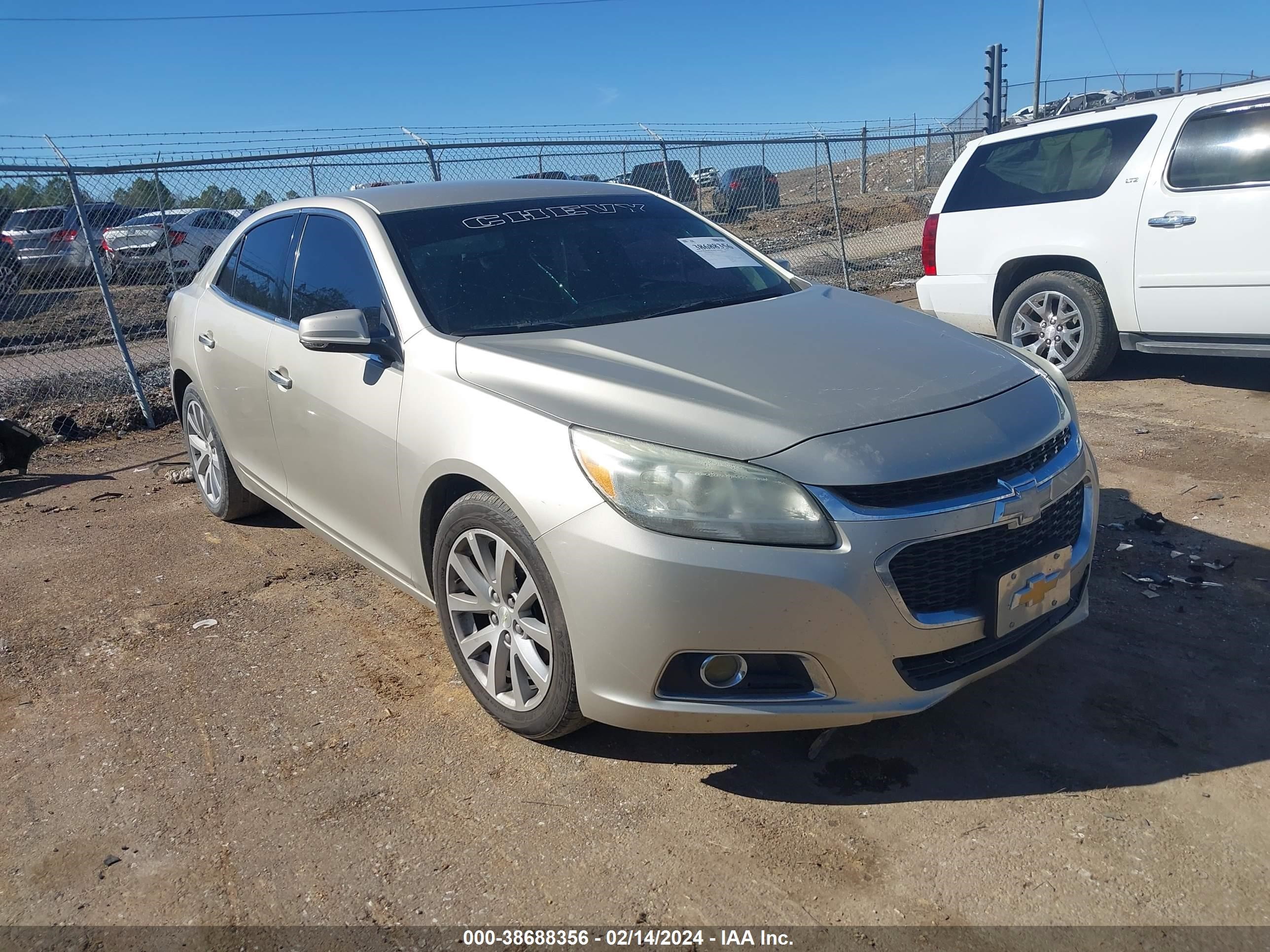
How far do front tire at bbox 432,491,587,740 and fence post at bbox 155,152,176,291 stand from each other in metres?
6.67

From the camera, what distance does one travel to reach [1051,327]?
736cm

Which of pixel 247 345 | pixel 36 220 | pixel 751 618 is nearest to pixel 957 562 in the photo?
pixel 751 618

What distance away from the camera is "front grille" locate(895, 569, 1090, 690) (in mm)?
2645

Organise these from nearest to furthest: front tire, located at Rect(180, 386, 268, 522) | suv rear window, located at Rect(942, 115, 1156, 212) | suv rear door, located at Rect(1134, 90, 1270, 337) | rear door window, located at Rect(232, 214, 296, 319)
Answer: rear door window, located at Rect(232, 214, 296, 319)
front tire, located at Rect(180, 386, 268, 522)
suv rear door, located at Rect(1134, 90, 1270, 337)
suv rear window, located at Rect(942, 115, 1156, 212)

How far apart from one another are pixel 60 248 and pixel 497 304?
20.5 ft

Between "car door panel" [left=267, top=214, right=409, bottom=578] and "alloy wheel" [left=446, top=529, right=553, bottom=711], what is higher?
"car door panel" [left=267, top=214, right=409, bottom=578]

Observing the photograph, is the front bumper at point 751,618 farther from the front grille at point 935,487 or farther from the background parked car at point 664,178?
the background parked car at point 664,178

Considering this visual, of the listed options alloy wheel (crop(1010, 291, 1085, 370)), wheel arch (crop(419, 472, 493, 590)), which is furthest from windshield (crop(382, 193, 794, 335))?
alloy wheel (crop(1010, 291, 1085, 370))

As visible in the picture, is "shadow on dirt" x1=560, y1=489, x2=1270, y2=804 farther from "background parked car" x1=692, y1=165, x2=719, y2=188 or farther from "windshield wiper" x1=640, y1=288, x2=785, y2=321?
"background parked car" x1=692, y1=165, x2=719, y2=188

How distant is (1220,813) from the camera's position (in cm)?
260

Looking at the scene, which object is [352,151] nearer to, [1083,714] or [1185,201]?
[1185,201]

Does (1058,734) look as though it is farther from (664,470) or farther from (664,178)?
(664,178)

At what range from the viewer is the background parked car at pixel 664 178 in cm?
1206

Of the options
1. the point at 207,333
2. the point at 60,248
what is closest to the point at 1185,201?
the point at 207,333
